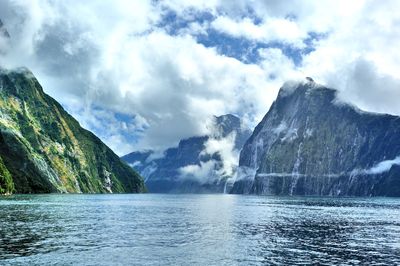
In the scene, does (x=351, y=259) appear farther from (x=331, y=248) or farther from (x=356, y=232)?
(x=356, y=232)

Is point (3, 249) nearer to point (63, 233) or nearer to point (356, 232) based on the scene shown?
point (63, 233)

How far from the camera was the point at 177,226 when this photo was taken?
102 metres

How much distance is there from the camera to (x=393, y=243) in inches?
3068

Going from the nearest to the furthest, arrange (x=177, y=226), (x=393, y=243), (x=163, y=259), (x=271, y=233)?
(x=163, y=259)
(x=393, y=243)
(x=271, y=233)
(x=177, y=226)

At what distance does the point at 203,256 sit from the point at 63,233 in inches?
1352

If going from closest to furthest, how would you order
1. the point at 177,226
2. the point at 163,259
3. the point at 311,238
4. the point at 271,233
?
the point at 163,259 < the point at 311,238 < the point at 271,233 < the point at 177,226

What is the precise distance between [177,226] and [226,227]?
10.9 metres

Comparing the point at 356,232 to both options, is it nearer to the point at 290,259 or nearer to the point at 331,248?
the point at 331,248

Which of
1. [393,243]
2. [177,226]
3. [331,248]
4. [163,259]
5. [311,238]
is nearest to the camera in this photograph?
[163,259]

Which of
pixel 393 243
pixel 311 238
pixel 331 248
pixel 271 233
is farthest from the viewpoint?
pixel 271 233

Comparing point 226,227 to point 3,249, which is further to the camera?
point 226,227

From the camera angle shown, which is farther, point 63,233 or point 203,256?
point 63,233

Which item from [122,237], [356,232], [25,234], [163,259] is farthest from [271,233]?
[25,234]

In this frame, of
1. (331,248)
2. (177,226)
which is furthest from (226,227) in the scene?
(331,248)
